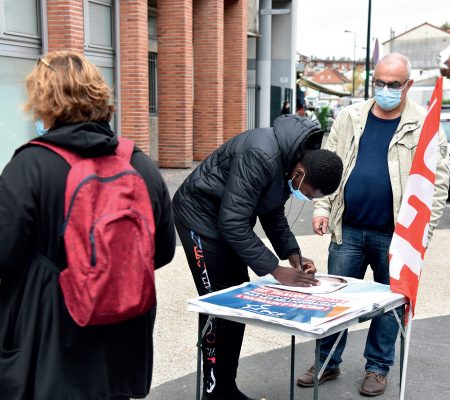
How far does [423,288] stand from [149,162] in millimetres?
4815

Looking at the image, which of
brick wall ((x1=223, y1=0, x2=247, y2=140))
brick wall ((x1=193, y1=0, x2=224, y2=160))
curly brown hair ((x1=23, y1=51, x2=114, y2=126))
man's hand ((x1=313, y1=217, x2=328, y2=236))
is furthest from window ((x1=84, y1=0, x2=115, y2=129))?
curly brown hair ((x1=23, y1=51, x2=114, y2=126))

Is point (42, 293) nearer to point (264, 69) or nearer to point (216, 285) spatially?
point (216, 285)

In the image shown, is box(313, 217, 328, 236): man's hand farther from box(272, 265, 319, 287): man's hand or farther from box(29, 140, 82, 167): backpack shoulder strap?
box(29, 140, 82, 167): backpack shoulder strap

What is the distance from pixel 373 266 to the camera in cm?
414

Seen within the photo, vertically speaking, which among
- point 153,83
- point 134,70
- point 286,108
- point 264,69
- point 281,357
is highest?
point 264,69

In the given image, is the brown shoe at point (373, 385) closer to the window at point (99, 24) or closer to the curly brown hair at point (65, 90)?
the curly brown hair at point (65, 90)

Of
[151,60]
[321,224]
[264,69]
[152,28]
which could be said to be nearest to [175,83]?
[151,60]

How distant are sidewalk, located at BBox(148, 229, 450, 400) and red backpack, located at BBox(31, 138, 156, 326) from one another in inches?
79.6

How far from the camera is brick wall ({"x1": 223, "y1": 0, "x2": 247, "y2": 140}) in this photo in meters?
19.6

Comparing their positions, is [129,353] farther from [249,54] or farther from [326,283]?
[249,54]

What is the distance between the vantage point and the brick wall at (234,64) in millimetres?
19594

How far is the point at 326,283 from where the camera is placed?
3428 millimetres

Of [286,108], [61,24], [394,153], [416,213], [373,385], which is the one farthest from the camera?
[286,108]

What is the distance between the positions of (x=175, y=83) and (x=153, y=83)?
3.50 feet
